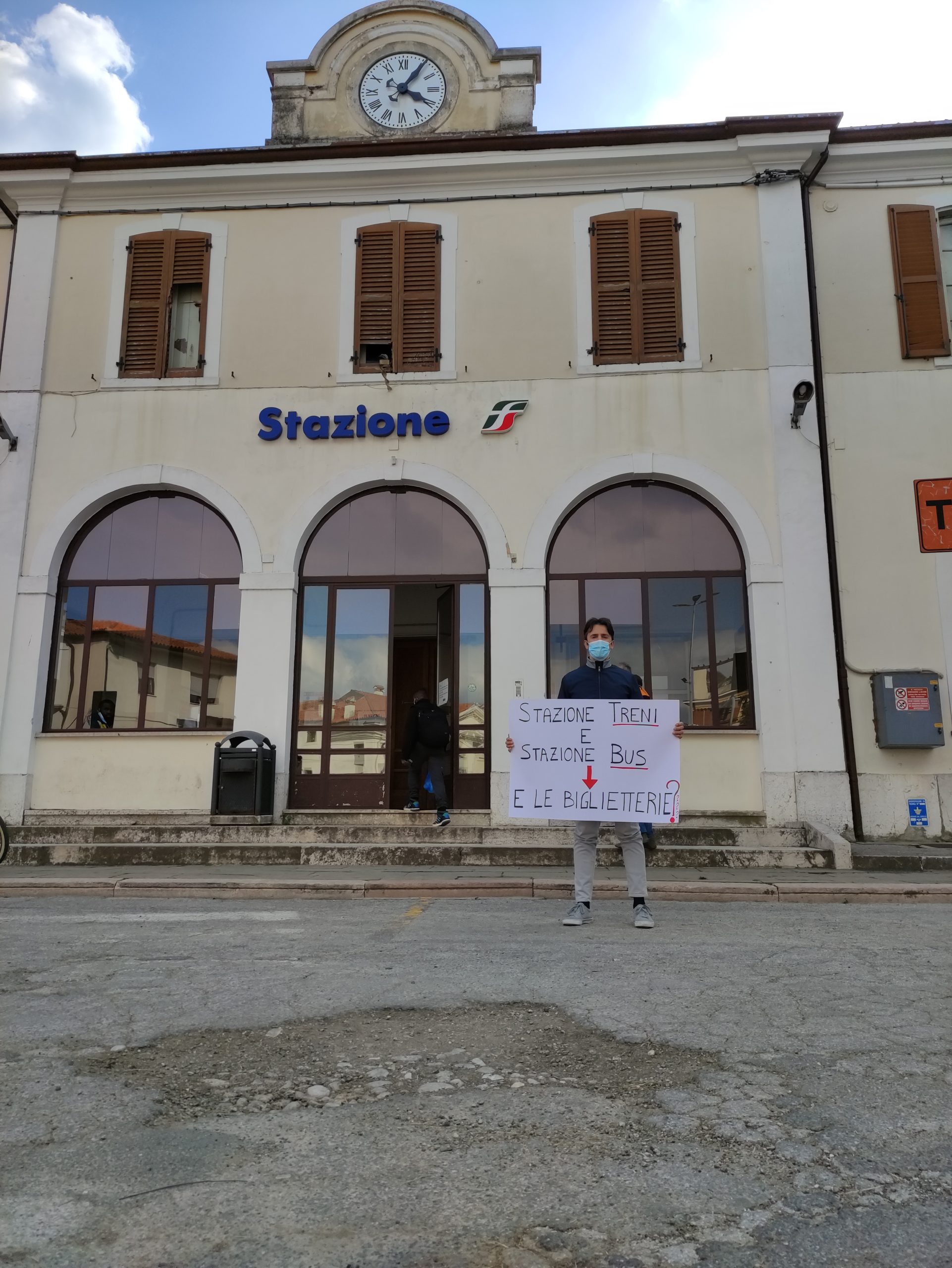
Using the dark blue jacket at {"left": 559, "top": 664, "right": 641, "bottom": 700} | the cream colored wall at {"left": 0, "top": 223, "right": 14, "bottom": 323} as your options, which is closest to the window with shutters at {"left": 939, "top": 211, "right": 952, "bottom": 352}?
the dark blue jacket at {"left": 559, "top": 664, "right": 641, "bottom": 700}

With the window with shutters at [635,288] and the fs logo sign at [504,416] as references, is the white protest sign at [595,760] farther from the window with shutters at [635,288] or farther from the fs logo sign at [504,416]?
the window with shutters at [635,288]

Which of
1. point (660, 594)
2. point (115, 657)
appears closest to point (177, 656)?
point (115, 657)

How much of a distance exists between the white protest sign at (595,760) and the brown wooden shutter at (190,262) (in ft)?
28.8

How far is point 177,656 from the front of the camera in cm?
1220

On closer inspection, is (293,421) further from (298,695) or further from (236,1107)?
(236,1107)

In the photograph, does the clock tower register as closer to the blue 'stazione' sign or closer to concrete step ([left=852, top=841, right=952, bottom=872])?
the blue 'stazione' sign

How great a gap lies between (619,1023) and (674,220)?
11518mm

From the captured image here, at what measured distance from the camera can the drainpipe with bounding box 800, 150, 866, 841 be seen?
1086 centimetres

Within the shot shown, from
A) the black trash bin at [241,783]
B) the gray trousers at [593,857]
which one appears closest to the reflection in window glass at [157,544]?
the black trash bin at [241,783]

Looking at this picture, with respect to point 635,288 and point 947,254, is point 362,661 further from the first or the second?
point 947,254

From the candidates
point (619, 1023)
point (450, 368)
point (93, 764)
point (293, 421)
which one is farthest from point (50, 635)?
point (619, 1023)

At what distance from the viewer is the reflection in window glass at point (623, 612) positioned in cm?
1176

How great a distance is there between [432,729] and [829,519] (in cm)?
551

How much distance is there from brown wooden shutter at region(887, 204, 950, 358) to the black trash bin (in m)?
9.59
